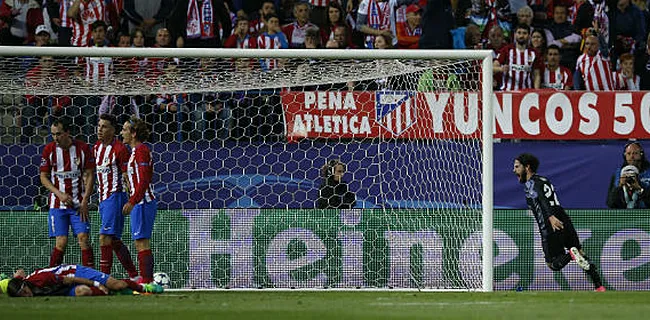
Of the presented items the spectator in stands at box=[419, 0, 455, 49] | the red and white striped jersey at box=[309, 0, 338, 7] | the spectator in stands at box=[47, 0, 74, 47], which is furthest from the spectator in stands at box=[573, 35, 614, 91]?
the spectator in stands at box=[47, 0, 74, 47]

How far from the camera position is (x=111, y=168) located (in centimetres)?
1155

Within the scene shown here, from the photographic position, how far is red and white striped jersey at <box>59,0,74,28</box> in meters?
15.1

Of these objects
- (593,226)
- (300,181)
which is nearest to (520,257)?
(593,226)

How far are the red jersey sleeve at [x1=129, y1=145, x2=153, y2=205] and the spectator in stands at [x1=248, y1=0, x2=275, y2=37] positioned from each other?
A: 430cm

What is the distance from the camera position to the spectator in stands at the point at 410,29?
50.1 ft

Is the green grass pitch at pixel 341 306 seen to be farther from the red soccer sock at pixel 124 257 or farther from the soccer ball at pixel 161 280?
the red soccer sock at pixel 124 257

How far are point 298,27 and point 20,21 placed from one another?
367 centimetres

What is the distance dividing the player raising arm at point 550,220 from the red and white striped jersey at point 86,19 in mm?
5946

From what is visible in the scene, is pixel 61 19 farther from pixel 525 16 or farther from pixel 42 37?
pixel 525 16

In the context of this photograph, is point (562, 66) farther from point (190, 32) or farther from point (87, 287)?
point (87, 287)

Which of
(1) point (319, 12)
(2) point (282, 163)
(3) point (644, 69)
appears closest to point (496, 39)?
(3) point (644, 69)

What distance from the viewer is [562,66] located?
1488 centimetres

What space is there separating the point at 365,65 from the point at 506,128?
2124mm

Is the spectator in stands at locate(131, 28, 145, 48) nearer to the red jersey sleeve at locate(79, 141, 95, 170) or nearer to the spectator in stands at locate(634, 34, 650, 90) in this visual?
the red jersey sleeve at locate(79, 141, 95, 170)
